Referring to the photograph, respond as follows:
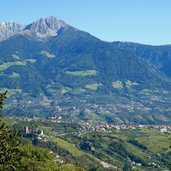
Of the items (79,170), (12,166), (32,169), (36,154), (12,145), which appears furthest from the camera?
(36,154)

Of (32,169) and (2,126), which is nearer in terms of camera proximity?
(2,126)

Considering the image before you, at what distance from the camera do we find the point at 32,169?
357 feet

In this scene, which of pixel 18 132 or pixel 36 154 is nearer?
pixel 18 132

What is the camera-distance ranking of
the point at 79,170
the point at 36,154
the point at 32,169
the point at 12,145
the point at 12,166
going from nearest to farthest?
1. the point at 12,166
2. the point at 12,145
3. the point at 32,169
4. the point at 79,170
5. the point at 36,154

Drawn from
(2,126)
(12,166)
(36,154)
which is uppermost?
(2,126)

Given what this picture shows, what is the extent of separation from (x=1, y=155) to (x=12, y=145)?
279 cm

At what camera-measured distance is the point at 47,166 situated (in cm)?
12012

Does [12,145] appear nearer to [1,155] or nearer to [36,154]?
[1,155]

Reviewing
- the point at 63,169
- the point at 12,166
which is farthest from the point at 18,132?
the point at 63,169

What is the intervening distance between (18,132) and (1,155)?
582 cm

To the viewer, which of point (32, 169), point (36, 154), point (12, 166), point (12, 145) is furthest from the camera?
point (36, 154)

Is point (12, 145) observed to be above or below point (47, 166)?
above

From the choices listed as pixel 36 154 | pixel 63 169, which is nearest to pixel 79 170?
pixel 63 169

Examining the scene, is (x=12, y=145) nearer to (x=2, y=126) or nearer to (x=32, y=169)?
(x=2, y=126)
